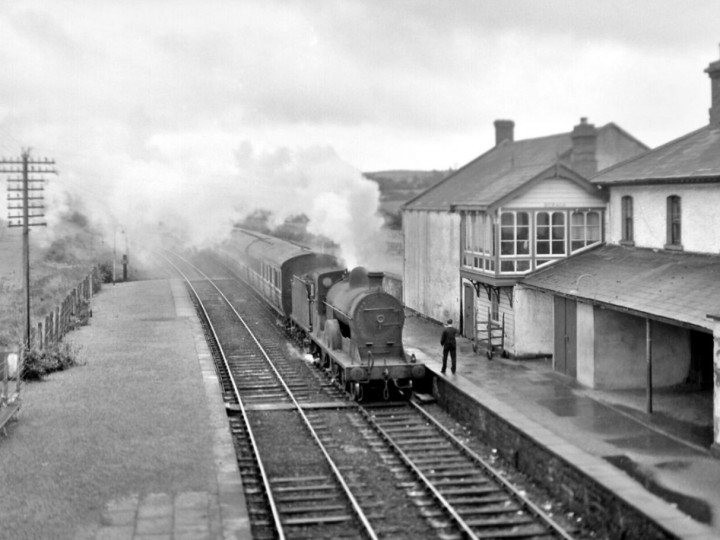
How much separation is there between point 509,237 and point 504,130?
47.8ft

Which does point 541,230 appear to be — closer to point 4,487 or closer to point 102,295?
point 4,487

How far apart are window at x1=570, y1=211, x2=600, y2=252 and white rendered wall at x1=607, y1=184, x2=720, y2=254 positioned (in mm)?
361

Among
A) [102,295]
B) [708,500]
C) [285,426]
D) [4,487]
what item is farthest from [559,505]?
[102,295]

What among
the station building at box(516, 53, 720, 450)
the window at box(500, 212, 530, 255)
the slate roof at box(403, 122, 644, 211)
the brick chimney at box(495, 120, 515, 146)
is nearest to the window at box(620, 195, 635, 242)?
the station building at box(516, 53, 720, 450)

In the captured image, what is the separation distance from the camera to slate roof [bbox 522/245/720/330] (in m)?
14.2

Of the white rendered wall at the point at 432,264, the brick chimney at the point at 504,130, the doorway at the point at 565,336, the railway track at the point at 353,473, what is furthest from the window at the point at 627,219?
the brick chimney at the point at 504,130

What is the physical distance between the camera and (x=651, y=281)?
648 inches

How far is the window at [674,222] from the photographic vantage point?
58.9 feet

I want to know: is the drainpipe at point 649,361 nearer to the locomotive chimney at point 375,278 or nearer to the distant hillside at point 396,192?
the locomotive chimney at point 375,278

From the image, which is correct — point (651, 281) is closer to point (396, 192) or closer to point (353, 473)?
point (353, 473)

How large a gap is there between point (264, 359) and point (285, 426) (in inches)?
270

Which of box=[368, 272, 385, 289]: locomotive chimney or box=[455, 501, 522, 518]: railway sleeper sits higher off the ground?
box=[368, 272, 385, 289]: locomotive chimney

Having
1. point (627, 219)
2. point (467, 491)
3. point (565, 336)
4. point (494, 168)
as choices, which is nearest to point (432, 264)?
point (494, 168)

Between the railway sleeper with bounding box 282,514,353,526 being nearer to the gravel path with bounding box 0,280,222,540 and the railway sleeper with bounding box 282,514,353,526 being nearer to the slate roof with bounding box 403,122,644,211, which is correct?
the gravel path with bounding box 0,280,222,540
